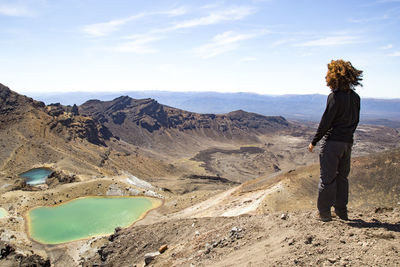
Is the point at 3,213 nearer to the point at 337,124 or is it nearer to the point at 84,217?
the point at 84,217

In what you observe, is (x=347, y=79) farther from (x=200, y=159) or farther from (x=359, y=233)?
(x=200, y=159)

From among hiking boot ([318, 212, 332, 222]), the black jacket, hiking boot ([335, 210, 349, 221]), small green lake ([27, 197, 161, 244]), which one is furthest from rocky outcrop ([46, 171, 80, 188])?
the black jacket

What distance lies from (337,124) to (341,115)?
8.4 inches

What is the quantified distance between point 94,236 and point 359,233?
774 inches

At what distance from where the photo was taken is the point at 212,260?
308 inches

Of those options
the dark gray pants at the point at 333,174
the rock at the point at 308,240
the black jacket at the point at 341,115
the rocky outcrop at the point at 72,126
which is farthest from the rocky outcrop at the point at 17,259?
the rocky outcrop at the point at 72,126

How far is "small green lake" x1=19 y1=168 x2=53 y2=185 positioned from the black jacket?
40398mm

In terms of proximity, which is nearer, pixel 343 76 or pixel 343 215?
pixel 343 76

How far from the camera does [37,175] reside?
42.7 meters

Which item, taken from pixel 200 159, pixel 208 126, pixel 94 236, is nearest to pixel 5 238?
pixel 94 236

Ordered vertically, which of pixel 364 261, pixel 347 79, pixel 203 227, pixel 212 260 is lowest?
pixel 203 227

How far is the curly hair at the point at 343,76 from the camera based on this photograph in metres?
6.73

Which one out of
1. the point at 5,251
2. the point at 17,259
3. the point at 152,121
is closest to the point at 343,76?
the point at 17,259

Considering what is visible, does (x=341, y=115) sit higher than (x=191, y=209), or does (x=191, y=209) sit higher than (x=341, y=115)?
(x=341, y=115)
